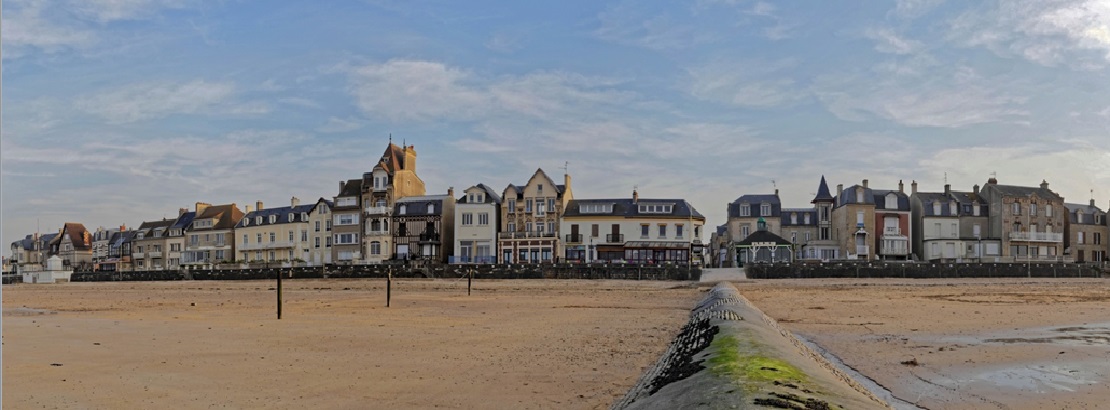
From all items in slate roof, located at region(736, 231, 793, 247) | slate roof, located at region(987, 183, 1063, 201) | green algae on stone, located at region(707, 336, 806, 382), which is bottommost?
green algae on stone, located at region(707, 336, 806, 382)

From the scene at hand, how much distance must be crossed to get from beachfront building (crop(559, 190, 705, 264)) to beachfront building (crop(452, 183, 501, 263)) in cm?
660

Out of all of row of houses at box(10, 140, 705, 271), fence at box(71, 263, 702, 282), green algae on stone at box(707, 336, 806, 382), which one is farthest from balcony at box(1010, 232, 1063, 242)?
green algae on stone at box(707, 336, 806, 382)

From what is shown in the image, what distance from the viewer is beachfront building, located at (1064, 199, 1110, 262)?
72188 mm

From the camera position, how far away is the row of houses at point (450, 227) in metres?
64.2

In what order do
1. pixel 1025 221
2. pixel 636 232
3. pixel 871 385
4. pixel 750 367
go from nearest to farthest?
pixel 750 367 < pixel 871 385 < pixel 636 232 < pixel 1025 221

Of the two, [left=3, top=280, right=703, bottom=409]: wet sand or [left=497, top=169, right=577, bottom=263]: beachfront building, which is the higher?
[left=497, top=169, right=577, bottom=263]: beachfront building

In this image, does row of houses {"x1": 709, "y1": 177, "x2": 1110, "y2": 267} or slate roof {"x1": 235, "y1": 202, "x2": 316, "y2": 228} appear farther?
slate roof {"x1": 235, "y1": 202, "x2": 316, "y2": 228}

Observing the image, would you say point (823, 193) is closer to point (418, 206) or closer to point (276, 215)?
point (418, 206)

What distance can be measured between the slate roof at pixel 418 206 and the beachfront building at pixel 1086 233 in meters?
57.2

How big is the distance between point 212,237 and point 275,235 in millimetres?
12613

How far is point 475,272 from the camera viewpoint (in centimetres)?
5409

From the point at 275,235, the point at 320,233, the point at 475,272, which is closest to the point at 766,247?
the point at 475,272

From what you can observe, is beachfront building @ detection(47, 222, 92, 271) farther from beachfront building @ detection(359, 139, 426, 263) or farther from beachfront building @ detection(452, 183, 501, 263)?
beachfront building @ detection(452, 183, 501, 263)

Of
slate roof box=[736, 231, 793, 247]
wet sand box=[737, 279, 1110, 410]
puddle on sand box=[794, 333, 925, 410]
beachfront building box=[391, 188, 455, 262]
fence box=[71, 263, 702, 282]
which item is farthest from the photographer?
beachfront building box=[391, 188, 455, 262]
